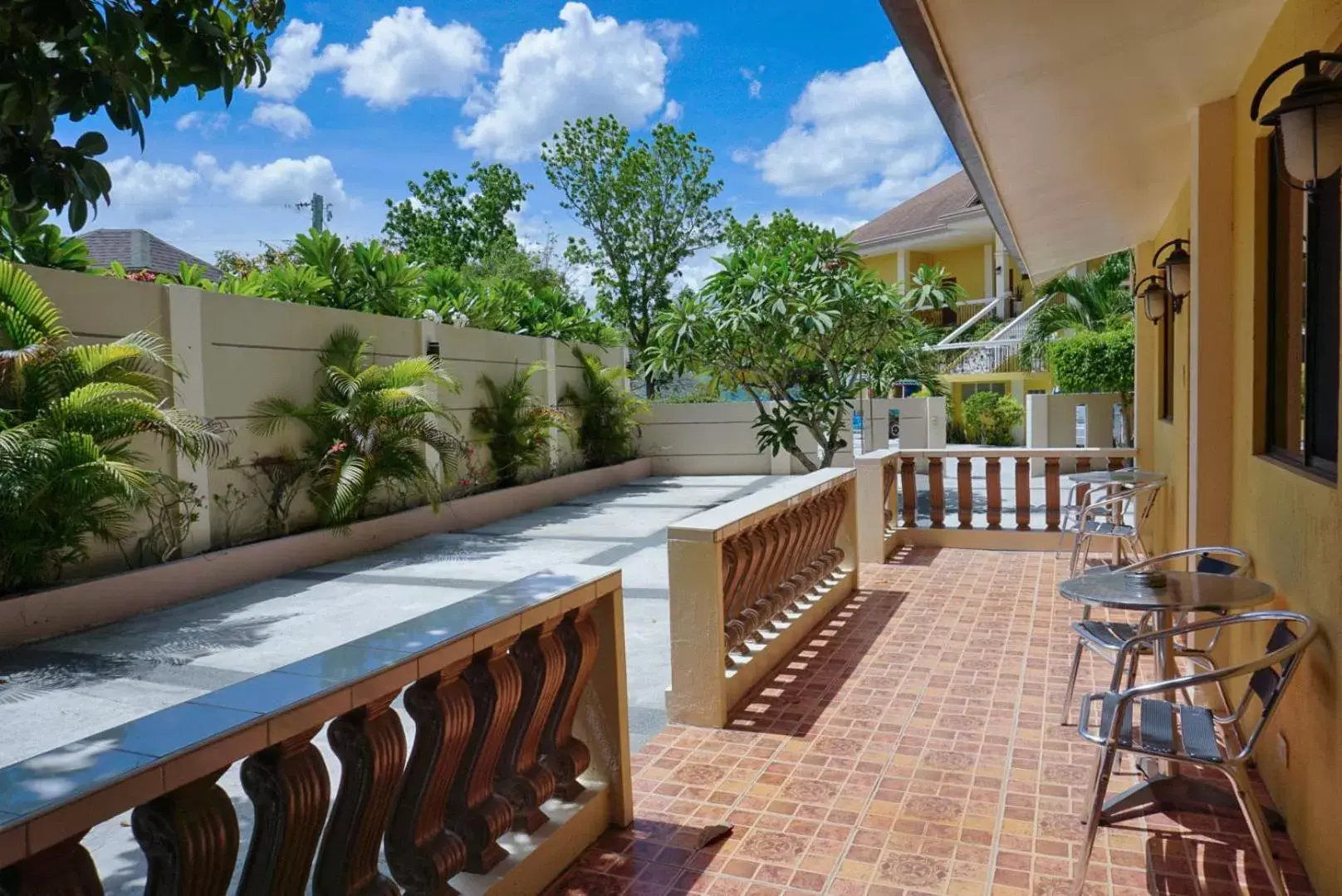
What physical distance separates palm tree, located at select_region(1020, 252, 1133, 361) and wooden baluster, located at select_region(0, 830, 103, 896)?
1873cm

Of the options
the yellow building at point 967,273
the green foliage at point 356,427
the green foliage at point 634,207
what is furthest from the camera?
the green foliage at point 634,207

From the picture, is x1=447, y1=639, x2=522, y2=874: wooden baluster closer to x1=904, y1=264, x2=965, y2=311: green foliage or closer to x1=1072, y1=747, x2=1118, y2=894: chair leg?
x1=1072, y1=747, x2=1118, y2=894: chair leg

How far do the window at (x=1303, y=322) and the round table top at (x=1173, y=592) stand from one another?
452mm

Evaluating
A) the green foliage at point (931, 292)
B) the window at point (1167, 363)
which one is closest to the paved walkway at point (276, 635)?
the green foliage at point (931, 292)

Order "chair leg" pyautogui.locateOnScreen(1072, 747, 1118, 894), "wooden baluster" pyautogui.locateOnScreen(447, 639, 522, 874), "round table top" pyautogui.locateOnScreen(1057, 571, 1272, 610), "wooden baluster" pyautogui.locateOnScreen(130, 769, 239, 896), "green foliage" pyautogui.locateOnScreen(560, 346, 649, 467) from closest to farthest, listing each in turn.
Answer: "wooden baluster" pyautogui.locateOnScreen(130, 769, 239, 896) → "wooden baluster" pyautogui.locateOnScreen(447, 639, 522, 874) → "chair leg" pyautogui.locateOnScreen(1072, 747, 1118, 894) → "round table top" pyautogui.locateOnScreen(1057, 571, 1272, 610) → "green foliage" pyautogui.locateOnScreen(560, 346, 649, 467)

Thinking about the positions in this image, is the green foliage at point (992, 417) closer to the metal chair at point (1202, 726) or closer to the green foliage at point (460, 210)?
the green foliage at point (460, 210)

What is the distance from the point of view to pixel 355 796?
6.38 feet

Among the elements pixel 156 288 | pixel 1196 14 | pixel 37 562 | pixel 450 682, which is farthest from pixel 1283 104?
pixel 156 288

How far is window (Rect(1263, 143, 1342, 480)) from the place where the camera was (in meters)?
2.90

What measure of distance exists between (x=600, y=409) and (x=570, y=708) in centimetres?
1309

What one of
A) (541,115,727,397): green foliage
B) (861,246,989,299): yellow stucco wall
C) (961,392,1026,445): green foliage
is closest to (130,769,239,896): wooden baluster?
(961,392,1026,445): green foliage

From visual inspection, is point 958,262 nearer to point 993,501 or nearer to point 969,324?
point 969,324

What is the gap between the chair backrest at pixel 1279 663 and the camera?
8.05 ft

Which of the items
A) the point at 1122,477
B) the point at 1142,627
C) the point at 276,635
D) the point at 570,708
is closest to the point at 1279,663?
the point at 1142,627
